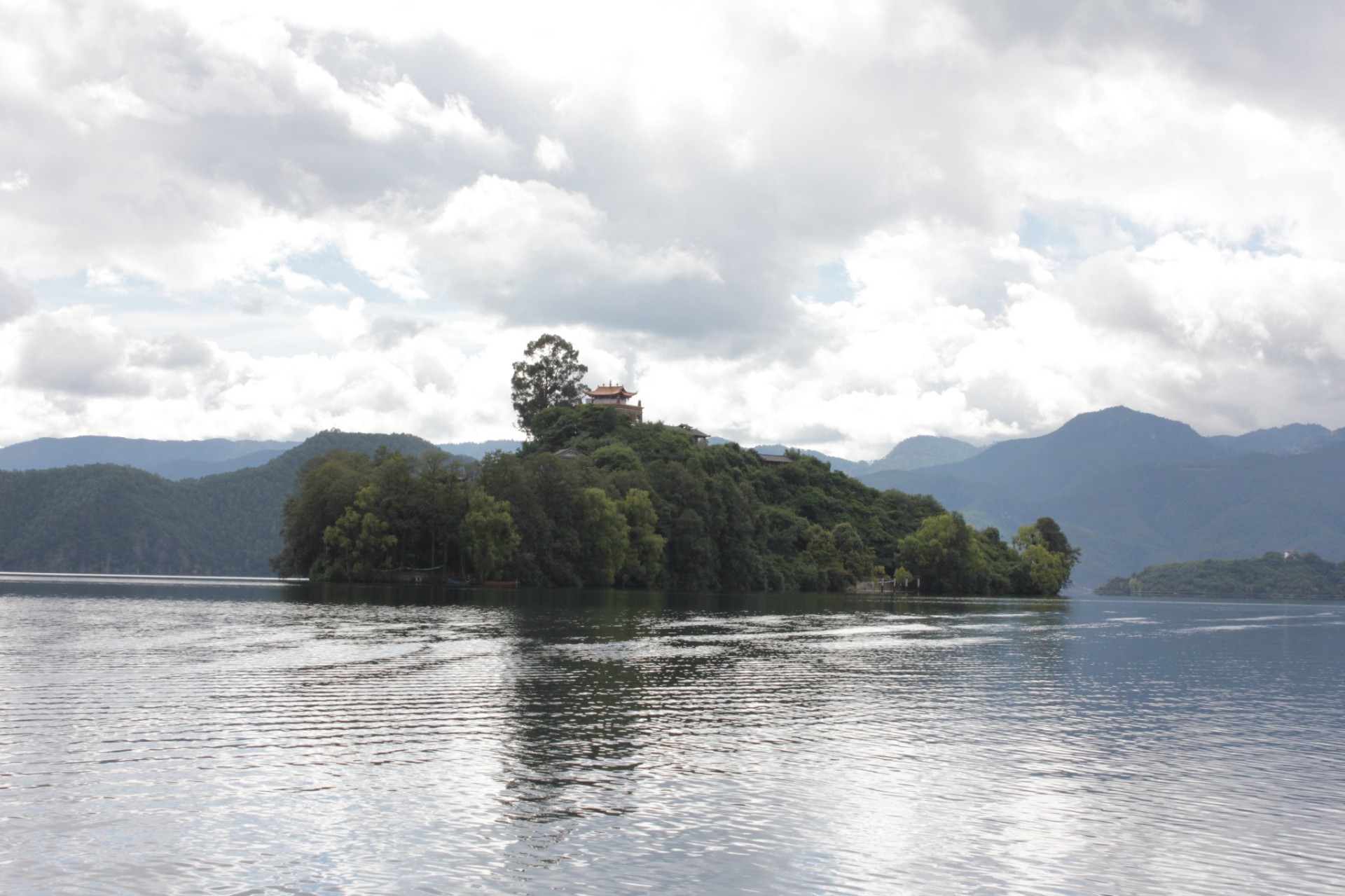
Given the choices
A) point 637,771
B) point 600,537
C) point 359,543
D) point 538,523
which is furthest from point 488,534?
point 637,771

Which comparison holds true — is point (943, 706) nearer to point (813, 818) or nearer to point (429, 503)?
point (813, 818)

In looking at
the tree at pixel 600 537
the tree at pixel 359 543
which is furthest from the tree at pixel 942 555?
the tree at pixel 359 543

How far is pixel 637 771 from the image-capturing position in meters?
25.0

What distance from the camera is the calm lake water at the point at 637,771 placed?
17.7m

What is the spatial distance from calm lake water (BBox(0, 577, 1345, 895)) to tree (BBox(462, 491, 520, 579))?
67.8 metres

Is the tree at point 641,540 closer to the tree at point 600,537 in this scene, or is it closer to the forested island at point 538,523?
the forested island at point 538,523

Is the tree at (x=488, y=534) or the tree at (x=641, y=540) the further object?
the tree at (x=641, y=540)

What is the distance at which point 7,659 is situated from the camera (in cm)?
4319

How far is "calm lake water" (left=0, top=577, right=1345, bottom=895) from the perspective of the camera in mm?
17656

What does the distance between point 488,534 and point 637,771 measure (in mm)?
102585

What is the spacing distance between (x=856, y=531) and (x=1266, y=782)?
575 ft

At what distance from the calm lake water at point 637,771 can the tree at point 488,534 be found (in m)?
67.8

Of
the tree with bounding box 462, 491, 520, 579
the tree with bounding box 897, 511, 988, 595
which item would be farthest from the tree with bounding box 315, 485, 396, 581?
the tree with bounding box 897, 511, 988, 595

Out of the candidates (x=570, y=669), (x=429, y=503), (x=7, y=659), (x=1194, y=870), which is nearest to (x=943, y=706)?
(x=570, y=669)
